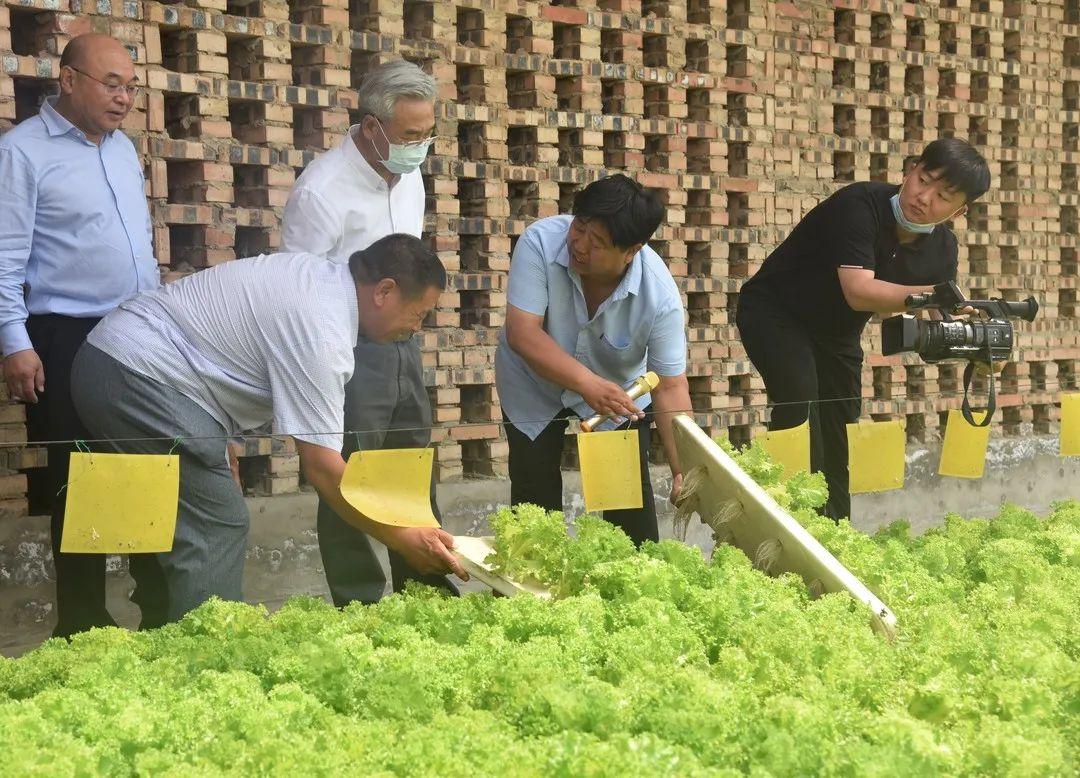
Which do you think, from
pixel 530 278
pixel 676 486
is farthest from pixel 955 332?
pixel 530 278

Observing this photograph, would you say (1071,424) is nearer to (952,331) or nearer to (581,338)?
(952,331)

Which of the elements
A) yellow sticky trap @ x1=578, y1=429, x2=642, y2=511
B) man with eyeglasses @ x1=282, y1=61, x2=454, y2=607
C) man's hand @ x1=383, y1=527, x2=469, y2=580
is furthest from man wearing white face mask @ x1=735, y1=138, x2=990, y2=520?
man's hand @ x1=383, y1=527, x2=469, y2=580

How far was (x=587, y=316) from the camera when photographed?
413 centimetres

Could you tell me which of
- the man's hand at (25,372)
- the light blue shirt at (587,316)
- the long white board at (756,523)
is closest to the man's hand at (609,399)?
the long white board at (756,523)

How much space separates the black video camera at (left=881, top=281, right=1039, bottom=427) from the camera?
3867 millimetres

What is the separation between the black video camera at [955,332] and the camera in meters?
3.87

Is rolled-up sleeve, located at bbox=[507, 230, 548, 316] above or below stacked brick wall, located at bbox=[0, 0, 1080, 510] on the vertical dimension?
below

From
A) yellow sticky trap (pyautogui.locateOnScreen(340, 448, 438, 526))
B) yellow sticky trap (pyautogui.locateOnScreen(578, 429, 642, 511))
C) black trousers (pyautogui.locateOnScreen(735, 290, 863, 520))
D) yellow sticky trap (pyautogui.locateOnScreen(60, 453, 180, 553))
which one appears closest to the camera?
yellow sticky trap (pyautogui.locateOnScreen(60, 453, 180, 553))

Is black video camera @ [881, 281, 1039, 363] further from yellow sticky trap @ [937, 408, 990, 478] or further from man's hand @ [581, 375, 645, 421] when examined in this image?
man's hand @ [581, 375, 645, 421]

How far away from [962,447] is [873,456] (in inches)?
13.7

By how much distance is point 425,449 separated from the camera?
3213 mm

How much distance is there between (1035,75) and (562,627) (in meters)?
6.25

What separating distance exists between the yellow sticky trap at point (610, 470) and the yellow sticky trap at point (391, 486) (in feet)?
1.55

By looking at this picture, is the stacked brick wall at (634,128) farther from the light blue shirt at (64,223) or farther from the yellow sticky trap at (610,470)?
the yellow sticky trap at (610,470)
